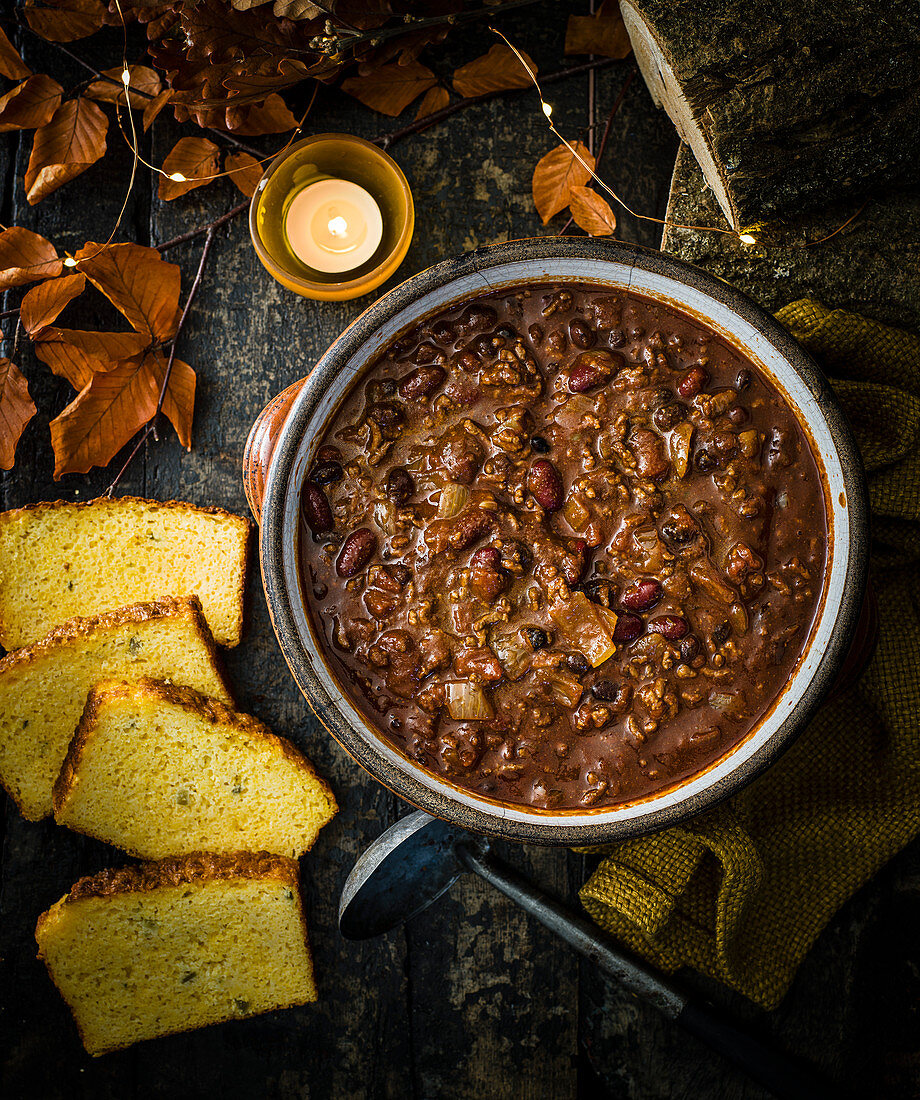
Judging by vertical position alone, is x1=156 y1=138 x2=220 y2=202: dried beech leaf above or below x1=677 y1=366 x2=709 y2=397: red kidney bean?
above

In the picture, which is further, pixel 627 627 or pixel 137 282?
pixel 137 282

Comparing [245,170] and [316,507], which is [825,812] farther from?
[245,170]

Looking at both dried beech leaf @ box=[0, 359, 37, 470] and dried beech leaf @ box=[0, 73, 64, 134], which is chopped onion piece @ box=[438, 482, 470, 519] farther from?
dried beech leaf @ box=[0, 73, 64, 134]

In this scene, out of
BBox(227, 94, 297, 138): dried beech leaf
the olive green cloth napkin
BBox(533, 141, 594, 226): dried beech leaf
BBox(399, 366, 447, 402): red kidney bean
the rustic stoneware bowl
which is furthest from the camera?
BBox(533, 141, 594, 226): dried beech leaf

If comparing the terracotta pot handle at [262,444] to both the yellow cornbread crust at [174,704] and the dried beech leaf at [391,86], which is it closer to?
the yellow cornbread crust at [174,704]

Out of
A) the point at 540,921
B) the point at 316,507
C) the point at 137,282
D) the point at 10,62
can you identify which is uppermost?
the point at 10,62

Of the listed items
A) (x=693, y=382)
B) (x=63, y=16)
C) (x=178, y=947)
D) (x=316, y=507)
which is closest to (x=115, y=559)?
(x=316, y=507)

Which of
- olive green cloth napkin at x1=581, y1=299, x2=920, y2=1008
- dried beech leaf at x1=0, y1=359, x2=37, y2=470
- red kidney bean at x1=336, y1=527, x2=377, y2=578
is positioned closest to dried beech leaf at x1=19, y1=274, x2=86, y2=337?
dried beech leaf at x1=0, y1=359, x2=37, y2=470
